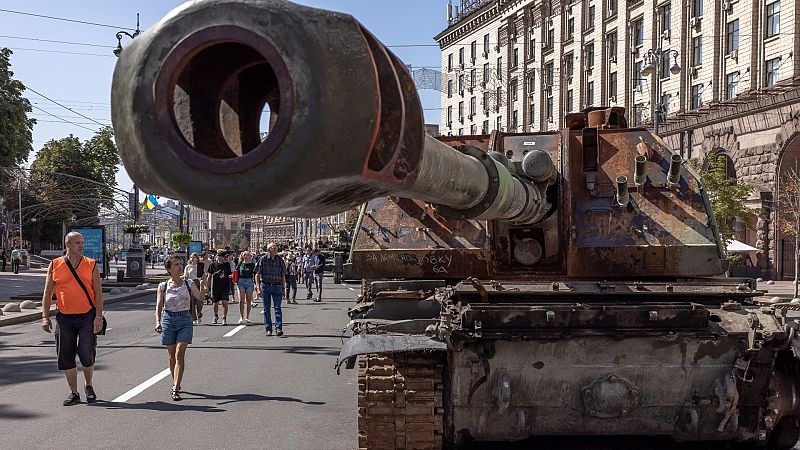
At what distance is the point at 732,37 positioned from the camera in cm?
3622

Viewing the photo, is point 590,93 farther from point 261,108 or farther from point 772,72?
point 261,108

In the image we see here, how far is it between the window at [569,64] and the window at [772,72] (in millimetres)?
16458

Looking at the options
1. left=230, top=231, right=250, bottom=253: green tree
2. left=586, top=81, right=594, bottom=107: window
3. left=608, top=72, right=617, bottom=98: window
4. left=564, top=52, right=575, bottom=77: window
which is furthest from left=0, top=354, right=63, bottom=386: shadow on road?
left=230, top=231, right=250, bottom=253: green tree

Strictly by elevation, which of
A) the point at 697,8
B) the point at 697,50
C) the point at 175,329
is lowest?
the point at 175,329

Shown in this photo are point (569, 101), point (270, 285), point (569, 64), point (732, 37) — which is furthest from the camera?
point (569, 101)

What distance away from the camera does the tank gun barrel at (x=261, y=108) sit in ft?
7.77

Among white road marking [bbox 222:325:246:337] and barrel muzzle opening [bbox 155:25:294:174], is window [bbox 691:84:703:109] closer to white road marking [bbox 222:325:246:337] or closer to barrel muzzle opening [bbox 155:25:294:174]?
white road marking [bbox 222:325:246:337]

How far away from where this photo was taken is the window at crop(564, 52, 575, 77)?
49594 millimetres

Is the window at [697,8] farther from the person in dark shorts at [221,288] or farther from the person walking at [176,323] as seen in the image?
the person walking at [176,323]

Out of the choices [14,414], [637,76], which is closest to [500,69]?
[637,76]

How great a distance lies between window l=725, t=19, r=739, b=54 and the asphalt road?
2730 centimetres

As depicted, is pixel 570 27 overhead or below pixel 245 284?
overhead

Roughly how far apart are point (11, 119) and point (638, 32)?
29.0 m

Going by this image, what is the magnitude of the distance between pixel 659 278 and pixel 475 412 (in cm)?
230
